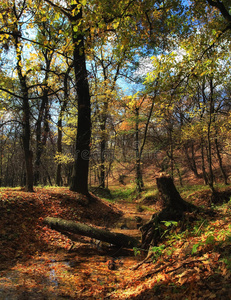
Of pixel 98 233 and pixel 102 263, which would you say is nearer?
pixel 102 263

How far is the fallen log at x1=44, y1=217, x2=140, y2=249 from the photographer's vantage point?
5387 millimetres

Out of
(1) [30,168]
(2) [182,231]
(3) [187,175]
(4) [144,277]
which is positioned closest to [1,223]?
(1) [30,168]

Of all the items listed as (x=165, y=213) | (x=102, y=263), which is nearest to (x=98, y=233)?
(x=102, y=263)

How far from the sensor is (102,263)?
4398 millimetres

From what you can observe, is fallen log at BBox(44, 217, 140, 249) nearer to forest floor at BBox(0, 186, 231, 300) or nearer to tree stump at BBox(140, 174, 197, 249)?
forest floor at BBox(0, 186, 231, 300)

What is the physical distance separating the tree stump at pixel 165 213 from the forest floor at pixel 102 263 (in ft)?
0.86

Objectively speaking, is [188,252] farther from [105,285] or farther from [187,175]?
[187,175]

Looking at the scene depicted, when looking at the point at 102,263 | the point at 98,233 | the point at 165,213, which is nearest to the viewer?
the point at 102,263

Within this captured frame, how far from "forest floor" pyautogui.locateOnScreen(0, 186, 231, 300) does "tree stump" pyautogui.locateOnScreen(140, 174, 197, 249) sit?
26 cm

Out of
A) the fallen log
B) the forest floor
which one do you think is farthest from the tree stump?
the fallen log

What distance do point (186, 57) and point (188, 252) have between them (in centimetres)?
609

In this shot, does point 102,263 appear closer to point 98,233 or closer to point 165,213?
point 98,233

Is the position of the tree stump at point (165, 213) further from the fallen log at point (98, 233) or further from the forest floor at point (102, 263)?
the fallen log at point (98, 233)

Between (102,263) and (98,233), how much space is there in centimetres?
115
